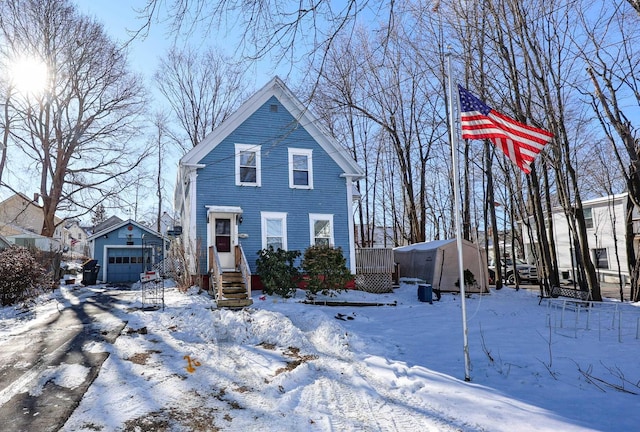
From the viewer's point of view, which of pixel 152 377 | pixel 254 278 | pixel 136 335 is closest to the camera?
pixel 152 377

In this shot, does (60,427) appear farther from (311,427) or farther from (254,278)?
(254,278)

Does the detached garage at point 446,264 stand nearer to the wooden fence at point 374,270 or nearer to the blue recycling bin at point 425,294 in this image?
the wooden fence at point 374,270

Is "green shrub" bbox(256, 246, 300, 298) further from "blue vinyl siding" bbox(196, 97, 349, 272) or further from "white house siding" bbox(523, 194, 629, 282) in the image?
"white house siding" bbox(523, 194, 629, 282)

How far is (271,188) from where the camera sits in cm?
1495

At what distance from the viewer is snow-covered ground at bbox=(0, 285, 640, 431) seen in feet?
12.9

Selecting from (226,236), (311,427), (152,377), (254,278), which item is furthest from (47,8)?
(311,427)

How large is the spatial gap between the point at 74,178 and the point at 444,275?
2143cm

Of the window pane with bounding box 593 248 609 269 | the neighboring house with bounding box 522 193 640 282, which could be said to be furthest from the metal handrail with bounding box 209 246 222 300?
the window pane with bounding box 593 248 609 269

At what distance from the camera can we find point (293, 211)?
1508 centimetres

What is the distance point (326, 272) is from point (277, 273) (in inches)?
62.4

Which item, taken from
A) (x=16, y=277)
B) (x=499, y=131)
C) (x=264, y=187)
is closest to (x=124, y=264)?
(x=16, y=277)

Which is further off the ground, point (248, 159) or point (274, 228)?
point (248, 159)

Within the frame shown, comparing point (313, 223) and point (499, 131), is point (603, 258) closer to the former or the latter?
point (313, 223)

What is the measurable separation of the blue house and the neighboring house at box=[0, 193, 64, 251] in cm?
1028
